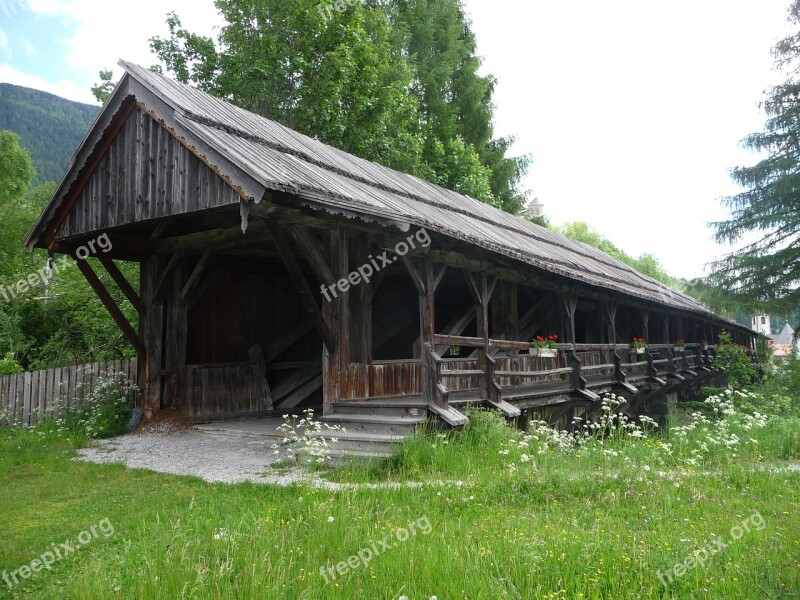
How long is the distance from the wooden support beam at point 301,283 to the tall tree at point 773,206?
48.0 ft

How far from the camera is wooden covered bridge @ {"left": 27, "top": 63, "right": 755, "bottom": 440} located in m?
7.93

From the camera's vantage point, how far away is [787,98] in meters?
18.6

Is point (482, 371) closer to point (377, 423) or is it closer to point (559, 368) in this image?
point (377, 423)

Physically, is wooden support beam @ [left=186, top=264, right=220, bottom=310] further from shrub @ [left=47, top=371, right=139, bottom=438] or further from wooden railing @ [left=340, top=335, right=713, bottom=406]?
wooden railing @ [left=340, top=335, right=713, bottom=406]

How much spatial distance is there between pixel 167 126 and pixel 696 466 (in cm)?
736

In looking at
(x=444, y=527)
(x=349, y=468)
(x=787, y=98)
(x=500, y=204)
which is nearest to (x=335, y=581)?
(x=444, y=527)

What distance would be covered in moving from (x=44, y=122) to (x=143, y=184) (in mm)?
64999

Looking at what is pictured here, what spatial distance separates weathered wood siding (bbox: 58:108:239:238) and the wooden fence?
275cm

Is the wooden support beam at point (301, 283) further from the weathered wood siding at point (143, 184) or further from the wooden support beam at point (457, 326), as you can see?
the wooden support beam at point (457, 326)

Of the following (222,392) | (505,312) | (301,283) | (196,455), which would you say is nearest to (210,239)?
(301,283)

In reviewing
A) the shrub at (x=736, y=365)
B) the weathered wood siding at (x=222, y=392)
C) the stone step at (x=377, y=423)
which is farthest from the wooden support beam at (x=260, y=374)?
the shrub at (x=736, y=365)

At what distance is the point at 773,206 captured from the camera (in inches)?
741

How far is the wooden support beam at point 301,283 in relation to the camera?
7590 mm

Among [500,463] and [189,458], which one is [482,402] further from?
[189,458]
